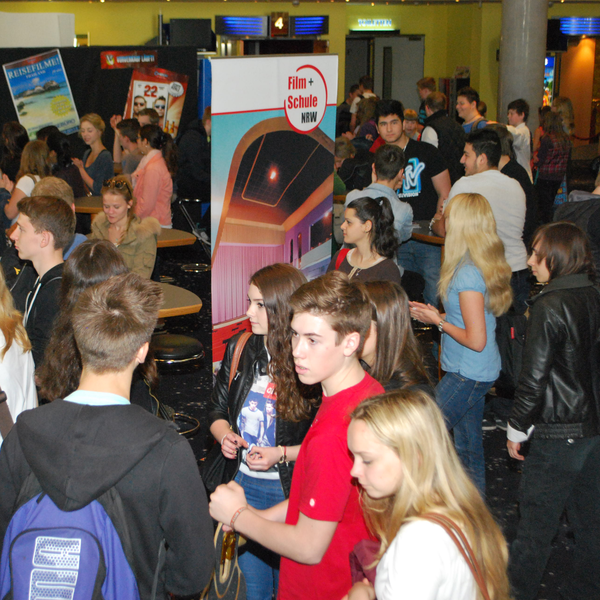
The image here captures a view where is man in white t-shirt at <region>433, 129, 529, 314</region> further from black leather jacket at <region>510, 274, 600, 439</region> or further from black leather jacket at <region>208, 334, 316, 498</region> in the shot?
black leather jacket at <region>208, 334, 316, 498</region>

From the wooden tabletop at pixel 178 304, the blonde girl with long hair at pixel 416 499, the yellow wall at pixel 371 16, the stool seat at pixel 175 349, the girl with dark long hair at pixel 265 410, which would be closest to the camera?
the blonde girl with long hair at pixel 416 499

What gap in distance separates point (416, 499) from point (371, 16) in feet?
52.8

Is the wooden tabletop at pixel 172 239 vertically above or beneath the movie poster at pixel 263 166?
beneath

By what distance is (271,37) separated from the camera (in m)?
14.4

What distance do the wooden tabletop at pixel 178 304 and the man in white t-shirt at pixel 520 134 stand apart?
3.95m

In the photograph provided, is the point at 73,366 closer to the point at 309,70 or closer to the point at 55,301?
the point at 55,301

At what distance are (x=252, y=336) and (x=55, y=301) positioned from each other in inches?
37.5

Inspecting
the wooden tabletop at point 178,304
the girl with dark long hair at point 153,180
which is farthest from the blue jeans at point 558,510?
the girl with dark long hair at point 153,180

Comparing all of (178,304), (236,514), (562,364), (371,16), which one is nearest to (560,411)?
(562,364)

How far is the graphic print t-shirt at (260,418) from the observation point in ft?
7.32

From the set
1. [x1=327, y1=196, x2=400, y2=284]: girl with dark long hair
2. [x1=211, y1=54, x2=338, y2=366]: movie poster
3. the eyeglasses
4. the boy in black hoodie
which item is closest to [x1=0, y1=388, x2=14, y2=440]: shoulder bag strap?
the boy in black hoodie

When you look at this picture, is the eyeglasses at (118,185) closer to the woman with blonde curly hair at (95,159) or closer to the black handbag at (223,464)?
the black handbag at (223,464)

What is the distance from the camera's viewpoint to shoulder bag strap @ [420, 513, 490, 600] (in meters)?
1.30

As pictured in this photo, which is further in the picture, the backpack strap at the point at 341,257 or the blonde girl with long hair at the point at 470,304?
the backpack strap at the point at 341,257
